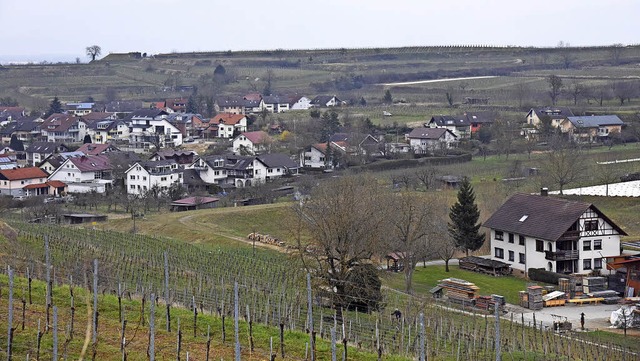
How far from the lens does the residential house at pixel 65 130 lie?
66.4m

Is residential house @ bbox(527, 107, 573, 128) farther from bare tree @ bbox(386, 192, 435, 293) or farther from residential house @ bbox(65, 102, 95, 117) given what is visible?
bare tree @ bbox(386, 192, 435, 293)

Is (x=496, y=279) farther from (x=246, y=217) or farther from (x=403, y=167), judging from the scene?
(x=403, y=167)

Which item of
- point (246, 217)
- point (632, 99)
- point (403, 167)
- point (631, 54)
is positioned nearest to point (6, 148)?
point (403, 167)

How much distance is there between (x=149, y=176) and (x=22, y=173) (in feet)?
23.1

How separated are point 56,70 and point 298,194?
231 feet

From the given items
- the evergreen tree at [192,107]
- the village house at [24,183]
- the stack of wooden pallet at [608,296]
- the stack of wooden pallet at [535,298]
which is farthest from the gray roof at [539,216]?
the evergreen tree at [192,107]

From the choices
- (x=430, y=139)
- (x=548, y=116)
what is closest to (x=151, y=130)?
(x=430, y=139)

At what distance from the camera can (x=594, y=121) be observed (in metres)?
60.1

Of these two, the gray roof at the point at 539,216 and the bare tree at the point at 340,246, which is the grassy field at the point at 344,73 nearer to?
the gray roof at the point at 539,216

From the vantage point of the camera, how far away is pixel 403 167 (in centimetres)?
5041

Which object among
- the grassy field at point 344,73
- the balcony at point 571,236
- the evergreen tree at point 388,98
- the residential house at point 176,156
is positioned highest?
the grassy field at point 344,73

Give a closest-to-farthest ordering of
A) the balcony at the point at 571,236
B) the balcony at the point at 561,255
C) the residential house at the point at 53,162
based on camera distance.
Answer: the balcony at the point at 561,255 < the balcony at the point at 571,236 < the residential house at the point at 53,162

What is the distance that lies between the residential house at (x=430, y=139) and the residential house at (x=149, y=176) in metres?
14.8

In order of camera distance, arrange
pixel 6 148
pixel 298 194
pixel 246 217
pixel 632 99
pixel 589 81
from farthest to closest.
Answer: pixel 589 81 → pixel 632 99 → pixel 6 148 → pixel 298 194 → pixel 246 217
